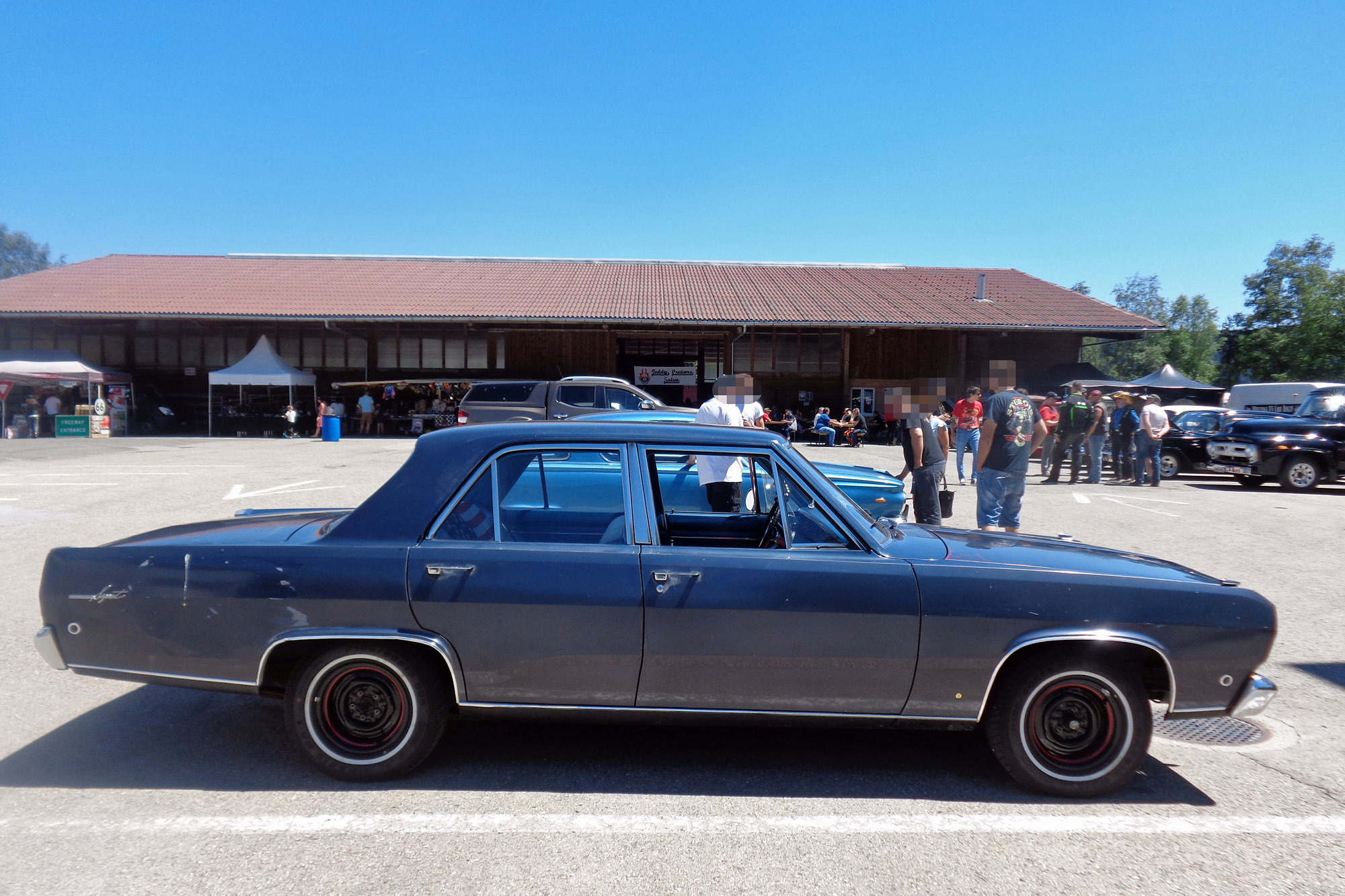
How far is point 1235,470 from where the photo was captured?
14836 millimetres

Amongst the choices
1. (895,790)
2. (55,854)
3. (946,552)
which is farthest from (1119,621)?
(55,854)

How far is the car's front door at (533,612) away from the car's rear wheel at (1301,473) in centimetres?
1641

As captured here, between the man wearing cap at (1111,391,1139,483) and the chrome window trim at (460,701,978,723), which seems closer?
the chrome window trim at (460,701,978,723)

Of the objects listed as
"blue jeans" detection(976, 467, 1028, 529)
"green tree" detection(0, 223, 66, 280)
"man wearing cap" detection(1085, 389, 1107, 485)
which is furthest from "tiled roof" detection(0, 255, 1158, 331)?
"green tree" detection(0, 223, 66, 280)

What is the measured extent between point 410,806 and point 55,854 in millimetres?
1152

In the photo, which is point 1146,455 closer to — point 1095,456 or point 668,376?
point 1095,456

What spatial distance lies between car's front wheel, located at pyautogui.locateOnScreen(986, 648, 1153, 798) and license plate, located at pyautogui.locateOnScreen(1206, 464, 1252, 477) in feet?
48.3

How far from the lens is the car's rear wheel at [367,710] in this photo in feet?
10.2

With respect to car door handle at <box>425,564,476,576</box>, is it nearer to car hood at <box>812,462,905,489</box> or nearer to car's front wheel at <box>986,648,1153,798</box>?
car's front wheel at <box>986,648,1153,798</box>

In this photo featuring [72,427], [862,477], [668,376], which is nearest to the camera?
[862,477]

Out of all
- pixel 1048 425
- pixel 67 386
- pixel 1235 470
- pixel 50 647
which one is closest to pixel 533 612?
pixel 50 647

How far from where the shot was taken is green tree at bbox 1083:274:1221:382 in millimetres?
69562

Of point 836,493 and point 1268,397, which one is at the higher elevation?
point 1268,397

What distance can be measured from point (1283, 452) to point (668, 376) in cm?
1811
